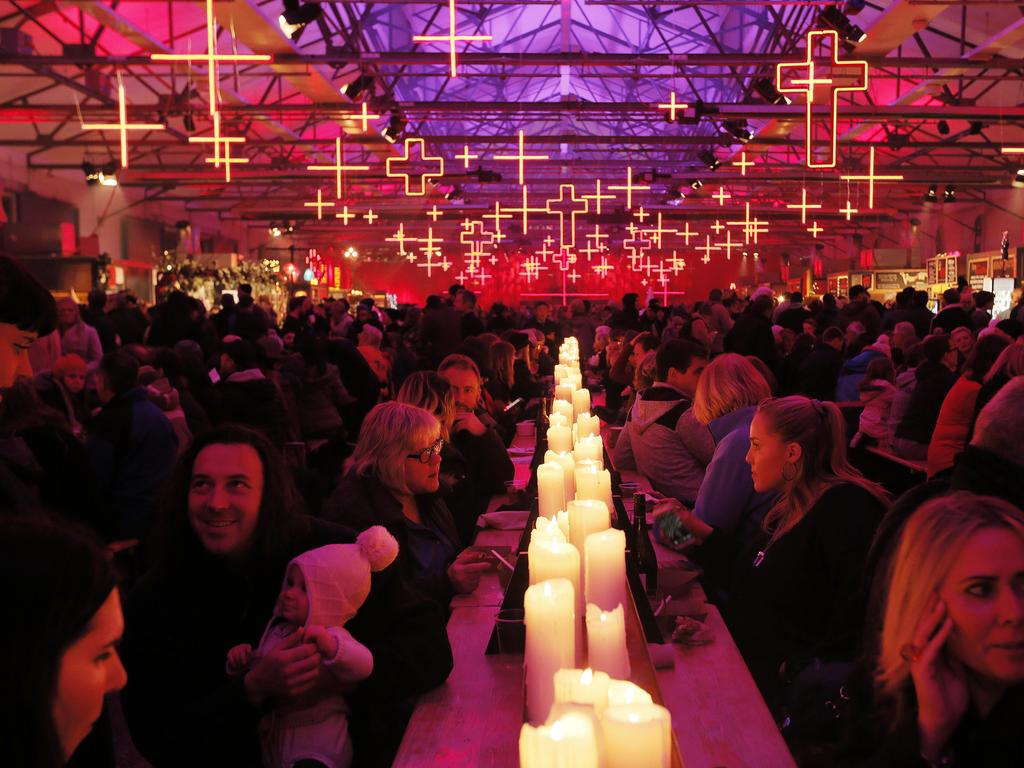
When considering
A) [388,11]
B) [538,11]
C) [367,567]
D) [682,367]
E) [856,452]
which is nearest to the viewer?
[367,567]

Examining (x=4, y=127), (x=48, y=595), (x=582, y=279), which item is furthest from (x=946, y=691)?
(x=582, y=279)

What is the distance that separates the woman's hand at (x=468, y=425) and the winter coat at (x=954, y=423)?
257 cm

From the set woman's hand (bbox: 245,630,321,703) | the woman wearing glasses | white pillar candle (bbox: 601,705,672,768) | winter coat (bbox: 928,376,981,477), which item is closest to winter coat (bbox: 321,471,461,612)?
the woman wearing glasses

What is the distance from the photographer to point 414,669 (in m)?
2.51

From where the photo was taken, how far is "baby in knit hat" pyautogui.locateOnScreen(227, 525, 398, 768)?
229 cm

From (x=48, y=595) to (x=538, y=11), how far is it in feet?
57.6

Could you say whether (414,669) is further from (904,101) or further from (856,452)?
(904,101)

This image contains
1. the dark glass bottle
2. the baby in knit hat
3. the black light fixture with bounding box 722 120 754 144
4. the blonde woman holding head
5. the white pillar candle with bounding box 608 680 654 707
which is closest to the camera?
the white pillar candle with bounding box 608 680 654 707

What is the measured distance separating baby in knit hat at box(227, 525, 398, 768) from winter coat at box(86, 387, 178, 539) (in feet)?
10.5

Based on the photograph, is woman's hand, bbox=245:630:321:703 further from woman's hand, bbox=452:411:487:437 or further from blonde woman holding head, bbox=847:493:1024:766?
woman's hand, bbox=452:411:487:437

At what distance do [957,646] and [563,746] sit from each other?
987mm

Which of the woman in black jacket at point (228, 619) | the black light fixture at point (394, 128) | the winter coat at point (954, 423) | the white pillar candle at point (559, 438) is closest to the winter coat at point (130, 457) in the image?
the white pillar candle at point (559, 438)

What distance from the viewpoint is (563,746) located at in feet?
3.88

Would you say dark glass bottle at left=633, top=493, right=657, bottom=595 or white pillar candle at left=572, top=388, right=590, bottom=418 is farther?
white pillar candle at left=572, top=388, right=590, bottom=418
